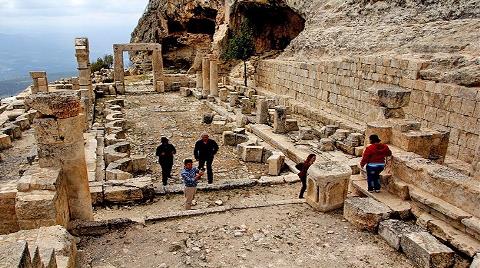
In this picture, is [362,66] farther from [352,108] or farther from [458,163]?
[458,163]

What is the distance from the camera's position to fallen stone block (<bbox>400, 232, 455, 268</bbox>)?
5395mm

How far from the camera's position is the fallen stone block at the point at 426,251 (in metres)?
5.39

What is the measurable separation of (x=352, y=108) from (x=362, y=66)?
1.75m

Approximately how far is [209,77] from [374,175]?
18363 mm

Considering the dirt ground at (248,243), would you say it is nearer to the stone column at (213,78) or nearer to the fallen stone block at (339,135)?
the fallen stone block at (339,135)

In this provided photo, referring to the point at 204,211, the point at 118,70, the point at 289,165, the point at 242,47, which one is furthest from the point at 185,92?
the point at 204,211

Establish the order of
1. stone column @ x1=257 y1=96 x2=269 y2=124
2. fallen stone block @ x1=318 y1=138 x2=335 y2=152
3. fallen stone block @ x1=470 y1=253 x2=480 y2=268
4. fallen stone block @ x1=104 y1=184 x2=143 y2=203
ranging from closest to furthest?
fallen stone block @ x1=470 y1=253 x2=480 y2=268
fallen stone block @ x1=104 y1=184 x2=143 y2=203
fallen stone block @ x1=318 y1=138 x2=335 y2=152
stone column @ x1=257 y1=96 x2=269 y2=124

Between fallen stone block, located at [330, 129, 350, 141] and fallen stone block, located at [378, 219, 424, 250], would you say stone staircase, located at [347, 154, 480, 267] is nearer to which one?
fallen stone block, located at [378, 219, 424, 250]

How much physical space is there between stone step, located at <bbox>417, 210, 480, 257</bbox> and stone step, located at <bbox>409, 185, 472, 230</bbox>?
0.08 metres

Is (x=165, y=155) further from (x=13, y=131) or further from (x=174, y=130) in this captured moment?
(x=13, y=131)

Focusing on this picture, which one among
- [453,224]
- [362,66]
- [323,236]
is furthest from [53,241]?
[362,66]

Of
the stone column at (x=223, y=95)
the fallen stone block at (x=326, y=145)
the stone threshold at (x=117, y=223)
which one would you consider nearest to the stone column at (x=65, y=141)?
the stone threshold at (x=117, y=223)

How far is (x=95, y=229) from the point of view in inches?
256

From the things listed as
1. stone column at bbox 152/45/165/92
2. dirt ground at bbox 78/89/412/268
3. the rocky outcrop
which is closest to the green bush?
stone column at bbox 152/45/165/92
